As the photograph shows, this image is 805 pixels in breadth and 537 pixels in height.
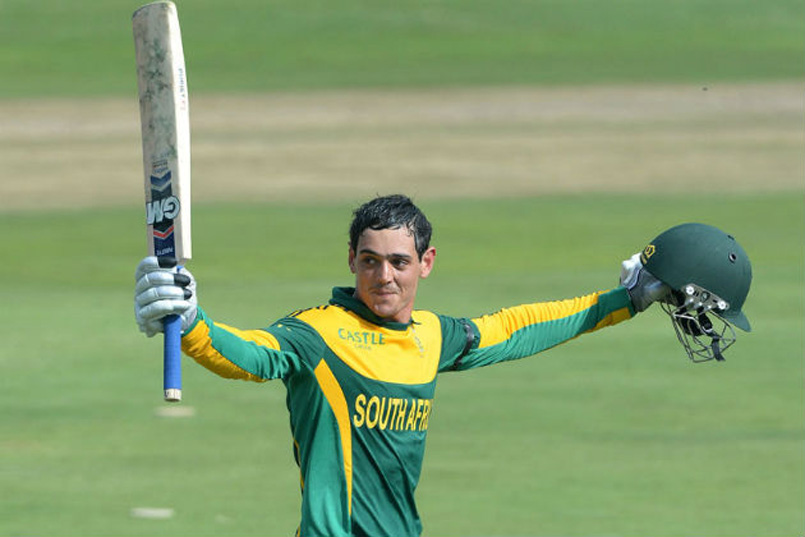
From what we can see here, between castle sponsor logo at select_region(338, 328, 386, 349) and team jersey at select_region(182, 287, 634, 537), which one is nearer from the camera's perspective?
team jersey at select_region(182, 287, 634, 537)

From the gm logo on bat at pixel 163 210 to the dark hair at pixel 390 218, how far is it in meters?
0.64

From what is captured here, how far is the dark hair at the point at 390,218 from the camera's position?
19.2 feet

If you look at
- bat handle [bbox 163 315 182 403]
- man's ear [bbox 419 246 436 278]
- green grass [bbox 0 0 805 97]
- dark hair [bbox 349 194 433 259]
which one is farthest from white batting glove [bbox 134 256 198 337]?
green grass [bbox 0 0 805 97]

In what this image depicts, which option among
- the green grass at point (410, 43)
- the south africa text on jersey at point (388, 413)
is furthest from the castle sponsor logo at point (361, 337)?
the green grass at point (410, 43)

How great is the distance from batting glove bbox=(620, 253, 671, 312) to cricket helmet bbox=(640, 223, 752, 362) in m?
0.04

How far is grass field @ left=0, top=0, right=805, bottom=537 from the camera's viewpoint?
9.98 meters

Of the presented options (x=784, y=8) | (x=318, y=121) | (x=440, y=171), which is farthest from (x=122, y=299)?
(x=784, y=8)

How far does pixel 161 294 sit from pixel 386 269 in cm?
97

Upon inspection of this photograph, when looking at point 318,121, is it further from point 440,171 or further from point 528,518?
point 528,518

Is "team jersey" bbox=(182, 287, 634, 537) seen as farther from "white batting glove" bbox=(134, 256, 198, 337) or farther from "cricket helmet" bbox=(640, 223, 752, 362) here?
"cricket helmet" bbox=(640, 223, 752, 362)

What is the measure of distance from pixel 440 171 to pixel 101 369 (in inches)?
681

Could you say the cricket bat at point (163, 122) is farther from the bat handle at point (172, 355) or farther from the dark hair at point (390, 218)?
the dark hair at point (390, 218)

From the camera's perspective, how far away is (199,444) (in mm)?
11031

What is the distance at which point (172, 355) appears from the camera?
5.24m
